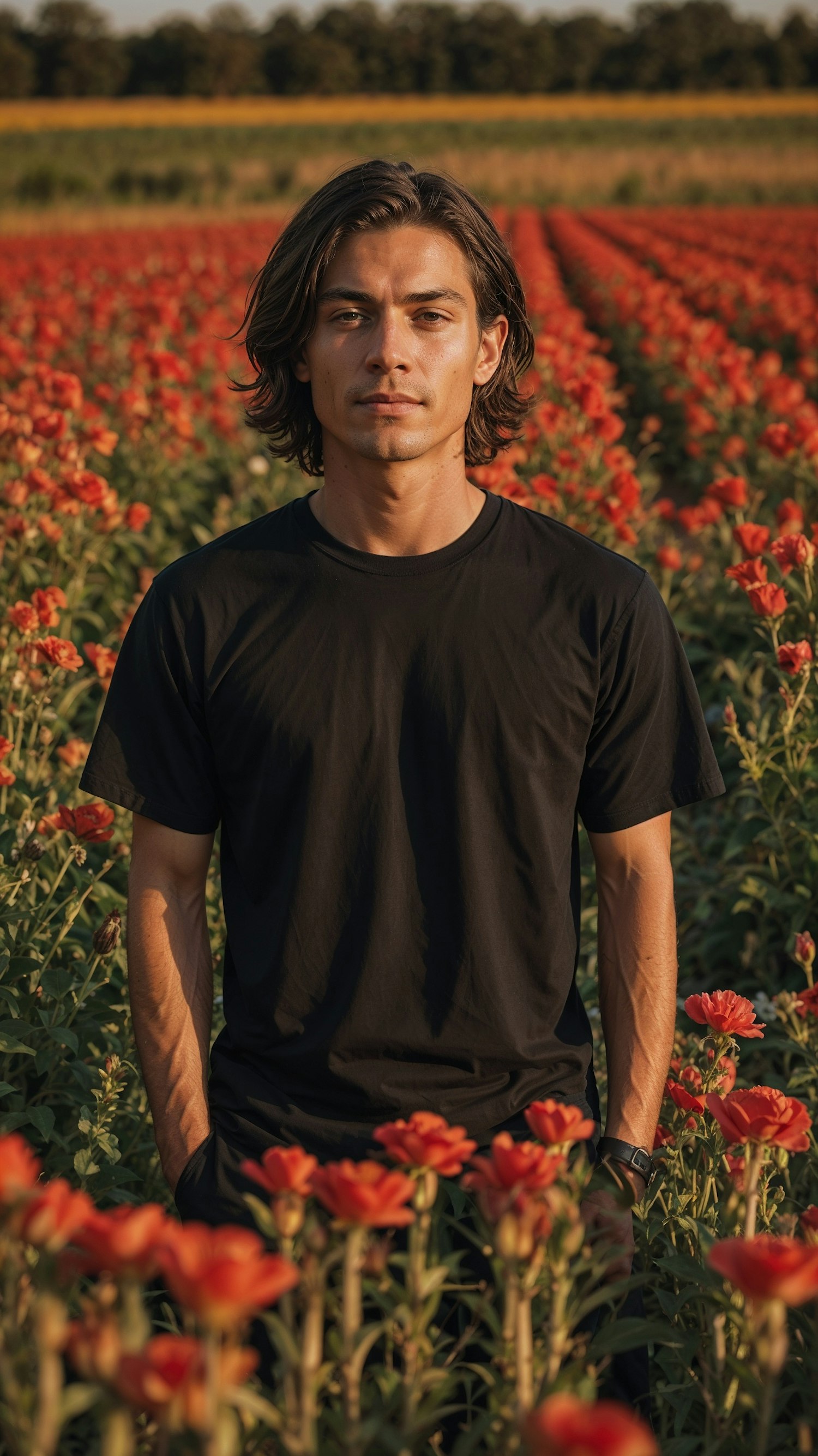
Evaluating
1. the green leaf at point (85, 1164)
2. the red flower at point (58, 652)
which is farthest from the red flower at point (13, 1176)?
the red flower at point (58, 652)

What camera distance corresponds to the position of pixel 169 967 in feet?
7.42

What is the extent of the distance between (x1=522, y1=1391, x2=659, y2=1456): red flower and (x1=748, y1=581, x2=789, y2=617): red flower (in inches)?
104

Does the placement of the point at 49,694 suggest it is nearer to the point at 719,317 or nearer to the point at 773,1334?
the point at 773,1334

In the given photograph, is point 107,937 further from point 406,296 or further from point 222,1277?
point 222,1277

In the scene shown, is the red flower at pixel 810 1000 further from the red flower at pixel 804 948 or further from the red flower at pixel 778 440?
the red flower at pixel 778 440

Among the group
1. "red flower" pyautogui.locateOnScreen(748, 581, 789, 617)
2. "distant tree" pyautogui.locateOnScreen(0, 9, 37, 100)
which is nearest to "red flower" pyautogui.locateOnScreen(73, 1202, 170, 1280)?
"red flower" pyautogui.locateOnScreen(748, 581, 789, 617)

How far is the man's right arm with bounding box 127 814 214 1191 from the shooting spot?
2205 millimetres

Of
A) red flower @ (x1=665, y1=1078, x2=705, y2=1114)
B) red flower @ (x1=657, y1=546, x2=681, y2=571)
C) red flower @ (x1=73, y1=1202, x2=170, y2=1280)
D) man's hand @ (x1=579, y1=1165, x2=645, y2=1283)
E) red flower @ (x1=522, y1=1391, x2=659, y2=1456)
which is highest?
red flower @ (x1=657, y1=546, x2=681, y2=571)

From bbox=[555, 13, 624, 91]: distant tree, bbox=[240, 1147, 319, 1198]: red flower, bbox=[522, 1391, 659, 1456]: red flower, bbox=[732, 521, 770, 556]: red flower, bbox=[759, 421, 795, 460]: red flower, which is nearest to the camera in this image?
bbox=[522, 1391, 659, 1456]: red flower

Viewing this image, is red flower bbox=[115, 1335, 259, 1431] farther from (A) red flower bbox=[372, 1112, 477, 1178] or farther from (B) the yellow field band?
(B) the yellow field band

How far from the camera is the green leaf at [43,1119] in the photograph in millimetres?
2481

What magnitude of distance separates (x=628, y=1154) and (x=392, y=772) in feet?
2.16

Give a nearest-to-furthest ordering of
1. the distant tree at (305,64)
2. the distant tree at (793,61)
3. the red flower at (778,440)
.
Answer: the red flower at (778,440), the distant tree at (305,64), the distant tree at (793,61)

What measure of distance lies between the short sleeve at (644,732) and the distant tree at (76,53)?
77050 millimetres
